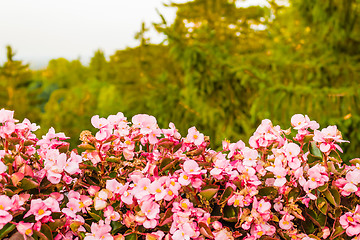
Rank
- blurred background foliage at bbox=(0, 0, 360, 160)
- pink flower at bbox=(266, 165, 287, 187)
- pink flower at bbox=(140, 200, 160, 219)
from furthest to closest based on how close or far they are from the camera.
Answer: blurred background foliage at bbox=(0, 0, 360, 160) → pink flower at bbox=(266, 165, 287, 187) → pink flower at bbox=(140, 200, 160, 219)

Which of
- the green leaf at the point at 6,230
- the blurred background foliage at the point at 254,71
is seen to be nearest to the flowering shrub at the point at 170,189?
the green leaf at the point at 6,230

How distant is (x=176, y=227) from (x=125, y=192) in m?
0.31

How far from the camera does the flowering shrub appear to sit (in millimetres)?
1802

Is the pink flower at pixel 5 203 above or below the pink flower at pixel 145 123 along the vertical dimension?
below

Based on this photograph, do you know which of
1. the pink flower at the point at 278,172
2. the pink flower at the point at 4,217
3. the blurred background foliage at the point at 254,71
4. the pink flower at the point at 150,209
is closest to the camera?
the pink flower at the point at 4,217

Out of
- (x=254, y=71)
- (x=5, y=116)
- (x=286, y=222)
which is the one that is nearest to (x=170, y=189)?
(x=286, y=222)

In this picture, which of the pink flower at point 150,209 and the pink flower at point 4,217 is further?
the pink flower at point 150,209

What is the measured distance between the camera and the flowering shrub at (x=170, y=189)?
1.80 meters

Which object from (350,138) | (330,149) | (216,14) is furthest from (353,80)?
(330,149)

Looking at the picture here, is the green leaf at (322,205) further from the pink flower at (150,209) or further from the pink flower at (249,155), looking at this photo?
the pink flower at (150,209)

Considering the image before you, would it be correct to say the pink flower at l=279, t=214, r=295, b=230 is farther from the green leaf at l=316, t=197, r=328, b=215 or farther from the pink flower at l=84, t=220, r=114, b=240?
the pink flower at l=84, t=220, r=114, b=240

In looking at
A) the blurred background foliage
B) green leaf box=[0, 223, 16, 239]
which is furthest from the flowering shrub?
the blurred background foliage

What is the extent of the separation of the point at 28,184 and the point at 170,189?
27.4 inches

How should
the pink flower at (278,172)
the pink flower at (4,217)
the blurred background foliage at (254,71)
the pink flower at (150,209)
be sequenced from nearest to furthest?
1. the pink flower at (4,217)
2. the pink flower at (150,209)
3. the pink flower at (278,172)
4. the blurred background foliage at (254,71)
